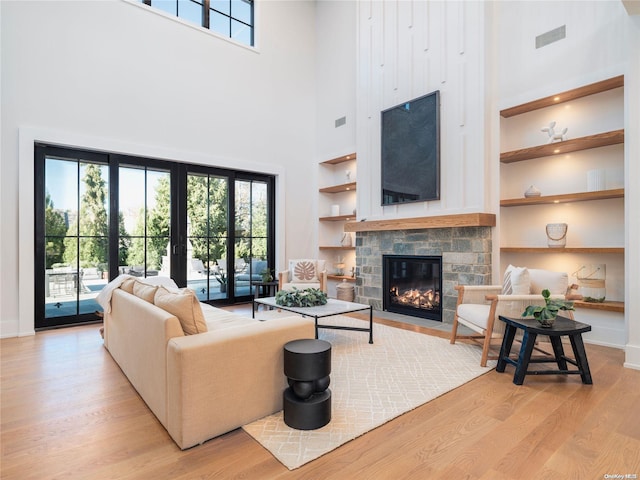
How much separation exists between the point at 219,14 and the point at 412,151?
12.6ft

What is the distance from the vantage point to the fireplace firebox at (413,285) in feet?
16.3

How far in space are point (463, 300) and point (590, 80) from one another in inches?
103

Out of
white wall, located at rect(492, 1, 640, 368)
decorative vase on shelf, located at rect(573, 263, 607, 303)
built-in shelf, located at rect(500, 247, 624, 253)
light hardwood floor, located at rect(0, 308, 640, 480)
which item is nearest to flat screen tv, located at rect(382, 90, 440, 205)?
white wall, located at rect(492, 1, 640, 368)

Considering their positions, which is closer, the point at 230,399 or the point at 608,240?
the point at 230,399

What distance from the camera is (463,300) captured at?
3723 mm

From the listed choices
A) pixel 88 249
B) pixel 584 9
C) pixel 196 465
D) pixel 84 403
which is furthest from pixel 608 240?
pixel 88 249

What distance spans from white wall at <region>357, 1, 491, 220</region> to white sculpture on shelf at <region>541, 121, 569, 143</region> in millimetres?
676

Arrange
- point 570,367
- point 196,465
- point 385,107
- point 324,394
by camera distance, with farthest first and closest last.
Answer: point 385,107 < point 570,367 < point 324,394 < point 196,465

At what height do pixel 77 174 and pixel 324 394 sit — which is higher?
pixel 77 174

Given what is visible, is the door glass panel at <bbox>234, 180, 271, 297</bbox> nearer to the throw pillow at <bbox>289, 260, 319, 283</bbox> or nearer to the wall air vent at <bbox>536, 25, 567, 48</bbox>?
the throw pillow at <bbox>289, 260, 319, 283</bbox>

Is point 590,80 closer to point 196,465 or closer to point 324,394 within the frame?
point 324,394

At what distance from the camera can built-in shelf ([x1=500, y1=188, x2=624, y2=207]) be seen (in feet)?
11.8

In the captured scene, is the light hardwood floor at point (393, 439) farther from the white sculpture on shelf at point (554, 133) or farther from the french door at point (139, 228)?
the white sculpture on shelf at point (554, 133)

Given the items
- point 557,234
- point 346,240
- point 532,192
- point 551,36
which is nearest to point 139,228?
point 346,240
